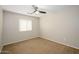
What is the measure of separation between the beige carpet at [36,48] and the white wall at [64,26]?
10 centimetres

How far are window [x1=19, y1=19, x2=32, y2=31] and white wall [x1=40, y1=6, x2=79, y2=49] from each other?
25 centimetres

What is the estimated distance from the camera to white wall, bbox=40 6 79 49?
5.11ft

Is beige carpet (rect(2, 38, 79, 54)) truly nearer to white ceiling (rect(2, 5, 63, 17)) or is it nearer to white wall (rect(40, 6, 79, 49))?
white wall (rect(40, 6, 79, 49))

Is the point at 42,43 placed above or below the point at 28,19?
below

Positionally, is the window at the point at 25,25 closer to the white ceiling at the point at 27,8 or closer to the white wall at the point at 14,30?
the white wall at the point at 14,30

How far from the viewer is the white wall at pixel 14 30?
1519 mm

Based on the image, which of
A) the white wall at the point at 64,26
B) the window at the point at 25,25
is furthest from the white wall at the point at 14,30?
the white wall at the point at 64,26

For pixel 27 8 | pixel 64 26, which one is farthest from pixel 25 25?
pixel 64 26

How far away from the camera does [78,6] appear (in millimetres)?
1543

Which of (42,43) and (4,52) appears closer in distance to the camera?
(4,52)

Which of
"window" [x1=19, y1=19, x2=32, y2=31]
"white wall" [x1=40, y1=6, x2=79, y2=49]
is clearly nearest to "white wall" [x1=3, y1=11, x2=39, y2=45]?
"window" [x1=19, y1=19, x2=32, y2=31]

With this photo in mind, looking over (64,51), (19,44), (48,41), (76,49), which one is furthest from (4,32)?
(76,49)
